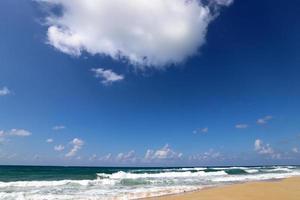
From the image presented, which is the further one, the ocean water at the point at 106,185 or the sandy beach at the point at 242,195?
the ocean water at the point at 106,185

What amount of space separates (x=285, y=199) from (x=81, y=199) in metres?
8.53

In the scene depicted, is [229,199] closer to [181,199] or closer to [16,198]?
[181,199]

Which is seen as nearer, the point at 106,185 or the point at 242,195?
the point at 242,195

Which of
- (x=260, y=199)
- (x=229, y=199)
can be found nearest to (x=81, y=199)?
(x=229, y=199)

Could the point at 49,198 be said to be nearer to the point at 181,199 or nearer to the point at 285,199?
the point at 181,199

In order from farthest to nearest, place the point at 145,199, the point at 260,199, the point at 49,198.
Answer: the point at 49,198, the point at 145,199, the point at 260,199

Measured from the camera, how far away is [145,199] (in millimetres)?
12180

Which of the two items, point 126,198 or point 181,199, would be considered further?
point 126,198

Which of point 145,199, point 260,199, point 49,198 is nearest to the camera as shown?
point 260,199

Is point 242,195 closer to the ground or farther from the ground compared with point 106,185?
closer to the ground

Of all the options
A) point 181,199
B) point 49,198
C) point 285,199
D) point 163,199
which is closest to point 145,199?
point 163,199

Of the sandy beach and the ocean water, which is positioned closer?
the sandy beach

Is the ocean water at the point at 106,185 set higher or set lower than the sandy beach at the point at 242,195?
higher

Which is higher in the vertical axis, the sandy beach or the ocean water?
the ocean water
